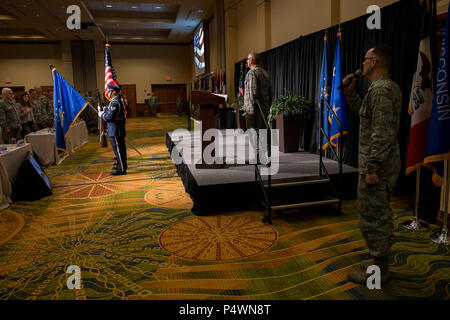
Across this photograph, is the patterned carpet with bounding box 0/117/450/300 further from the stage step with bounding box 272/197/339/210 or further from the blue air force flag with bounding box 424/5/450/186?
the blue air force flag with bounding box 424/5/450/186

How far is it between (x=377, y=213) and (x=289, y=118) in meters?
3.69

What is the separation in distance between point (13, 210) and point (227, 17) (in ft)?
31.8

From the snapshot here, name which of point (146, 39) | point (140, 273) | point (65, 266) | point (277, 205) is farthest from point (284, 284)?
point (146, 39)

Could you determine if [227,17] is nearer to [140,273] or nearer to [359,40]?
[359,40]

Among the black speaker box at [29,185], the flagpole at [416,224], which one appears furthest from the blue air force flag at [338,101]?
the black speaker box at [29,185]

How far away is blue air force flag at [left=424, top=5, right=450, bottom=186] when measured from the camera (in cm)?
280

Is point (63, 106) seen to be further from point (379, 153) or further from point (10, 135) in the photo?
point (379, 153)

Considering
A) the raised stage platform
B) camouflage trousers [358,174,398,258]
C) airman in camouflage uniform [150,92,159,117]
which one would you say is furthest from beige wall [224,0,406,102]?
airman in camouflage uniform [150,92,159,117]

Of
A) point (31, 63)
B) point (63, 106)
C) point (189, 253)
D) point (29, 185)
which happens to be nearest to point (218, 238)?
point (189, 253)

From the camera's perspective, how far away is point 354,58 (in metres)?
4.71

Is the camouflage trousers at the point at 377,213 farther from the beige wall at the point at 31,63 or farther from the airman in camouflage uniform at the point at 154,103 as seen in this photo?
the beige wall at the point at 31,63

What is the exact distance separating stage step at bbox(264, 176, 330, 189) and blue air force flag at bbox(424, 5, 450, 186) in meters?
1.14
